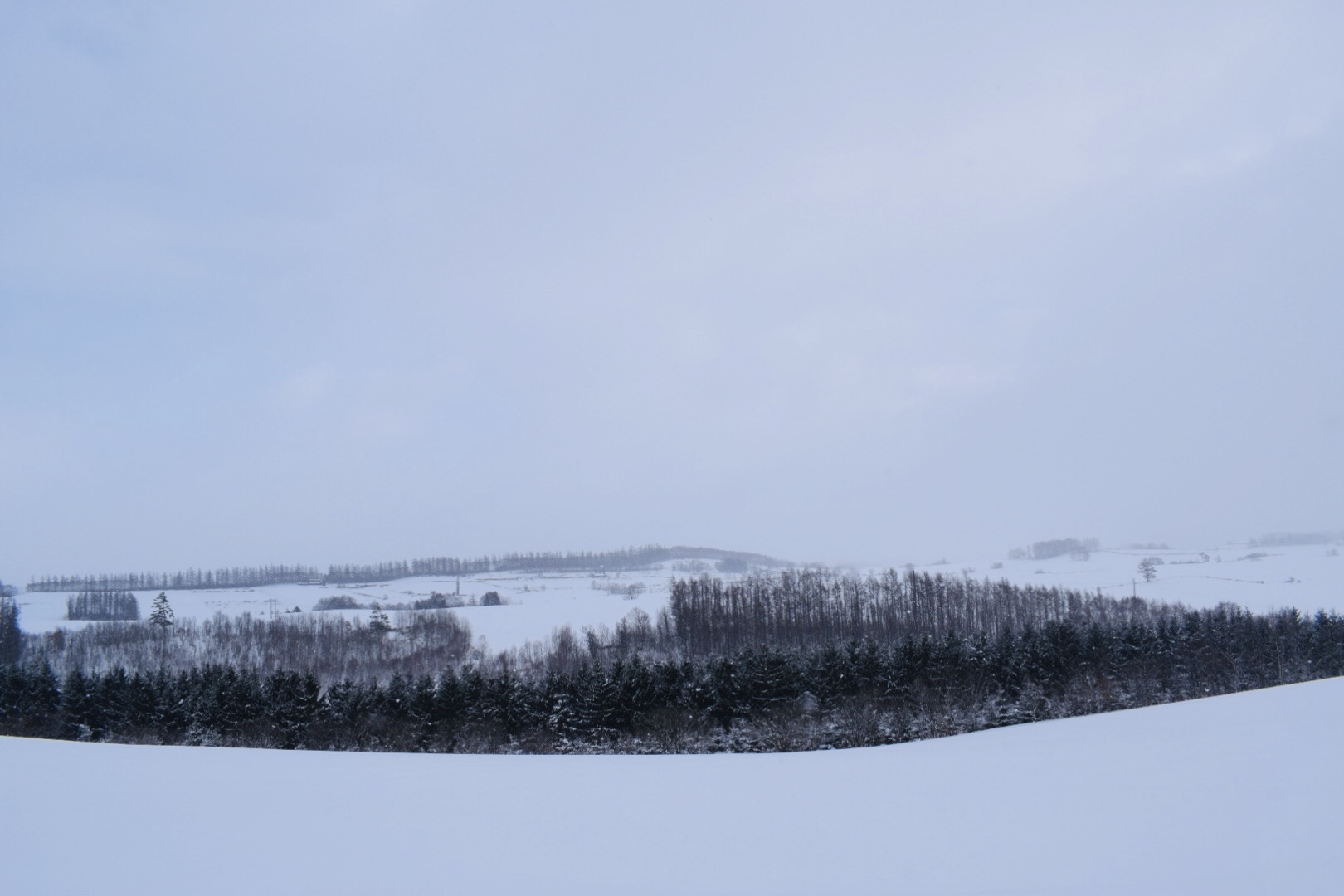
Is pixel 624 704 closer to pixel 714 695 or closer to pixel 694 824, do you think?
pixel 714 695

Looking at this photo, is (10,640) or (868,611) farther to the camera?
(868,611)

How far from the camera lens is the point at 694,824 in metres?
7.16

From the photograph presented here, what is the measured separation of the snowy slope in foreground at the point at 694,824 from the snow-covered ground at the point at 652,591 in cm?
5633

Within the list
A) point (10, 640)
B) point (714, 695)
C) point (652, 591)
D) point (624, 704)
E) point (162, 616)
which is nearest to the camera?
point (624, 704)

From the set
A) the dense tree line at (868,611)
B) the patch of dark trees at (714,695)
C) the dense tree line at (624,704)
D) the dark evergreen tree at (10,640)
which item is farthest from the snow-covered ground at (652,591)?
the dense tree line at (624,704)


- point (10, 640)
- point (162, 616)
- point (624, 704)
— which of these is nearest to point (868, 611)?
point (624, 704)

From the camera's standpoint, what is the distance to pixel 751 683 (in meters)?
26.2

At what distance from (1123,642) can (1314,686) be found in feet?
66.3

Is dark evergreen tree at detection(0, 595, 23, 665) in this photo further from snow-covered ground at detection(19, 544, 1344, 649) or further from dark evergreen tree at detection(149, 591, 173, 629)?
snow-covered ground at detection(19, 544, 1344, 649)

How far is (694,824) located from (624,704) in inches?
742

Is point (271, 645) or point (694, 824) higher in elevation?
point (694, 824)

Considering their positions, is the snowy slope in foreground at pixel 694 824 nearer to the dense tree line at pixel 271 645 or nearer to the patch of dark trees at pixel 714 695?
the patch of dark trees at pixel 714 695

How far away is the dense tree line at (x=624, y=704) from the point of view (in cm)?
2469

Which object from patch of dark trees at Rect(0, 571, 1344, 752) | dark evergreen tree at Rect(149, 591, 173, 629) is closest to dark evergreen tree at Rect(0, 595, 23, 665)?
dark evergreen tree at Rect(149, 591, 173, 629)
